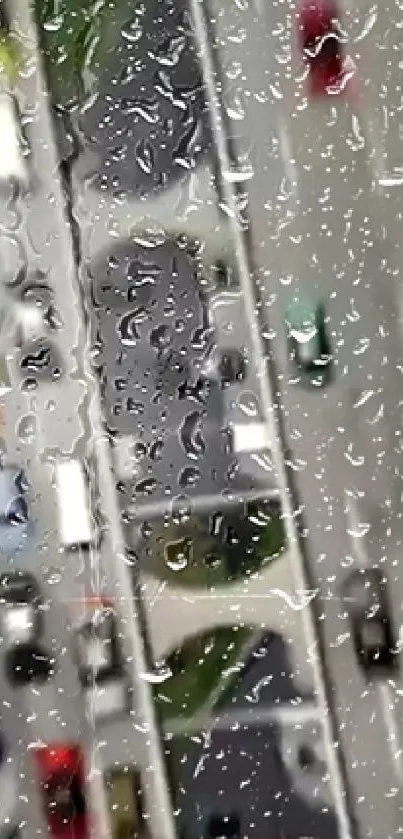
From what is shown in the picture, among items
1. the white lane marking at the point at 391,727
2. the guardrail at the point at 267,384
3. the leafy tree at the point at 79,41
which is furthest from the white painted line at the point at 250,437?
the leafy tree at the point at 79,41

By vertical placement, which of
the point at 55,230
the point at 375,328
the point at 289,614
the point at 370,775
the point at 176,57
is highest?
the point at 176,57

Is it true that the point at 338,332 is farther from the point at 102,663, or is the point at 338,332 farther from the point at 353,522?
the point at 102,663

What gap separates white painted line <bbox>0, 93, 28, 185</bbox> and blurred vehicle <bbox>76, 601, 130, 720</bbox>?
0.39 metres

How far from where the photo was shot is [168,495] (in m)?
0.89

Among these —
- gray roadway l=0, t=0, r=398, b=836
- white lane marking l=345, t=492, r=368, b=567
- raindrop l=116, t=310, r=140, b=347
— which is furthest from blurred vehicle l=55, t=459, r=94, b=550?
white lane marking l=345, t=492, r=368, b=567

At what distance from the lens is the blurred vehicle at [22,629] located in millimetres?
867

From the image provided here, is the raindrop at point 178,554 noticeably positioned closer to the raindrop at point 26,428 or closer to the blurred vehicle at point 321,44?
the raindrop at point 26,428

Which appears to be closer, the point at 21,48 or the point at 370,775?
the point at 370,775

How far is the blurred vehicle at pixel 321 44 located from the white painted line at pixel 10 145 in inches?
10.6

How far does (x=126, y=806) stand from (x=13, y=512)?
0.86 ft

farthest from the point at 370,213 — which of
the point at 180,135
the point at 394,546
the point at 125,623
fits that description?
the point at 125,623

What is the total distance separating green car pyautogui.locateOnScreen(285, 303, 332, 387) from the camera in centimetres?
89

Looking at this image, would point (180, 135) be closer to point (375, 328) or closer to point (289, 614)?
point (375, 328)

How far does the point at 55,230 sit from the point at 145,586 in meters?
0.33
